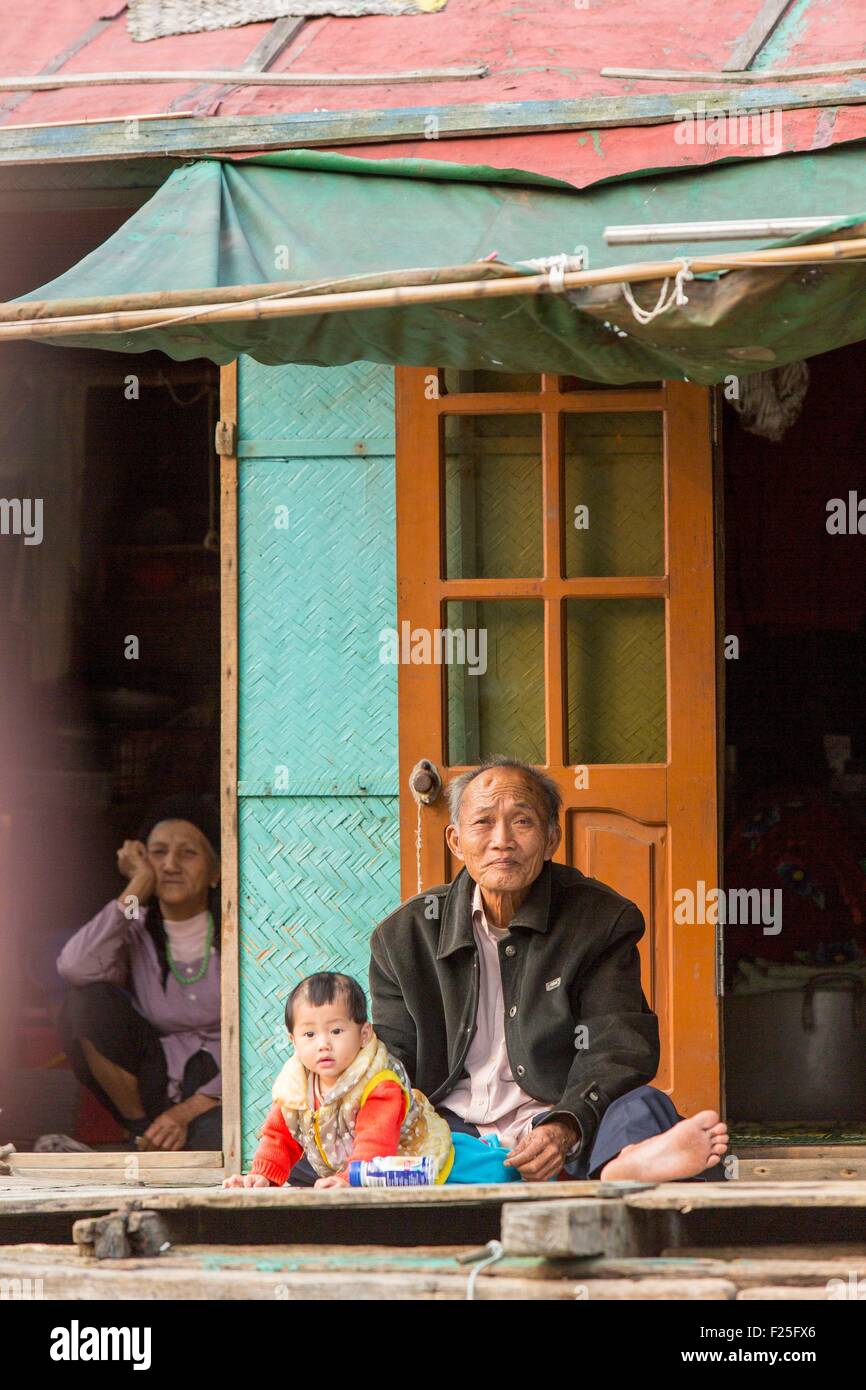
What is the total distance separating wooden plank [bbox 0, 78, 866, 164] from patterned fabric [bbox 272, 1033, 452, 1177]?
2.41 m

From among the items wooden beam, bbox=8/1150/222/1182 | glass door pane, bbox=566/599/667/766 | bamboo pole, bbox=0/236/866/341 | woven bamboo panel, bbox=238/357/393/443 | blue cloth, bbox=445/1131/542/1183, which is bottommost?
wooden beam, bbox=8/1150/222/1182

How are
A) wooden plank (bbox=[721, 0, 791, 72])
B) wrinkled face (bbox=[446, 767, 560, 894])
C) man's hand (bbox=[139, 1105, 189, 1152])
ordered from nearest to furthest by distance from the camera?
wrinkled face (bbox=[446, 767, 560, 894]) → wooden plank (bbox=[721, 0, 791, 72]) → man's hand (bbox=[139, 1105, 189, 1152])

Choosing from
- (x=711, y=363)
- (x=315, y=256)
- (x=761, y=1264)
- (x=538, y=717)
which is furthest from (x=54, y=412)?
(x=761, y=1264)

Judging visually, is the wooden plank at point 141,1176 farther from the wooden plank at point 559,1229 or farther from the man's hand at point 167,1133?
the wooden plank at point 559,1229

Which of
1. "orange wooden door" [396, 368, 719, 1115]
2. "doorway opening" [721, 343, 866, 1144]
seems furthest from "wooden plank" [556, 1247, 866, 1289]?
"doorway opening" [721, 343, 866, 1144]

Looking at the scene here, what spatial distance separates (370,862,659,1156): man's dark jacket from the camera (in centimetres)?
427

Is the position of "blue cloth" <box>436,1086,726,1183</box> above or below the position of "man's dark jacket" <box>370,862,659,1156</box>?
below

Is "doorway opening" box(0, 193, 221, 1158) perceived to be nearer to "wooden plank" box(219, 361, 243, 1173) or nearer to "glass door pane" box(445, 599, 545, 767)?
"wooden plank" box(219, 361, 243, 1173)

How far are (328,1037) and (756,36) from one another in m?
2.99

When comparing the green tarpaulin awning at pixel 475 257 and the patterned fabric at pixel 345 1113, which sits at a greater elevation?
the green tarpaulin awning at pixel 475 257

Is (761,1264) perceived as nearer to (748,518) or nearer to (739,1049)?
(739,1049)

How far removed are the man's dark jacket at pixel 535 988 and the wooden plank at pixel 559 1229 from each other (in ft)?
2.72

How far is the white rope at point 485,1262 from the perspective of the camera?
126 inches

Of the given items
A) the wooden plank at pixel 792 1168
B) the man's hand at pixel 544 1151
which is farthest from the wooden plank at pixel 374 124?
the wooden plank at pixel 792 1168
